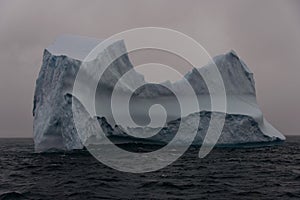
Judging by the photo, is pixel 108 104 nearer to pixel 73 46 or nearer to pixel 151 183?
pixel 73 46

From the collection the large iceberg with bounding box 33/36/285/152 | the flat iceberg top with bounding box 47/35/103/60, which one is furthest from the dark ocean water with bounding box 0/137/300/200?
the flat iceberg top with bounding box 47/35/103/60

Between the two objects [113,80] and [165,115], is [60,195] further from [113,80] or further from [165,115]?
[165,115]

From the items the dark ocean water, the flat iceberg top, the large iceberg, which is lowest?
the dark ocean water

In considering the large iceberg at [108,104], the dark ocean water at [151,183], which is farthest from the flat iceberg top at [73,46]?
the dark ocean water at [151,183]

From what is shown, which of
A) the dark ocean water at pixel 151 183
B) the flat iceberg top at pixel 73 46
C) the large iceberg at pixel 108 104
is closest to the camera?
the dark ocean water at pixel 151 183

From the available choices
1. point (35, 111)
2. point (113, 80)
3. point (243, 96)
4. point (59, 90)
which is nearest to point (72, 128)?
point (59, 90)

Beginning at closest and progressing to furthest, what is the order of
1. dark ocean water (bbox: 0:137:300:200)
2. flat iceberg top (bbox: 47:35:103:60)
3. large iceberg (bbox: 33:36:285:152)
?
dark ocean water (bbox: 0:137:300:200) < large iceberg (bbox: 33:36:285:152) < flat iceberg top (bbox: 47:35:103:60)

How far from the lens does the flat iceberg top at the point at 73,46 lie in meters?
22.0

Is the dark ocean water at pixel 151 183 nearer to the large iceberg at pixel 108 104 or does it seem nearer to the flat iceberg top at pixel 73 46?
the large iceberg at pixel 108 104

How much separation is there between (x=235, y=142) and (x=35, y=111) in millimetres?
14713

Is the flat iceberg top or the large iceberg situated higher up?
the flat iceberg top

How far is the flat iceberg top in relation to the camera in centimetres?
2205

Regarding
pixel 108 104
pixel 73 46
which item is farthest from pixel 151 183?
pixel 73 46

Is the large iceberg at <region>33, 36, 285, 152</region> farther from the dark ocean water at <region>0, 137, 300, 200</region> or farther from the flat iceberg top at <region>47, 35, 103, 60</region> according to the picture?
the dark ocean water at <region>0, 137, 300, 200</region>
